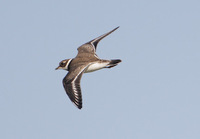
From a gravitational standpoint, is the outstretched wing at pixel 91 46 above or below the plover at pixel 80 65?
above

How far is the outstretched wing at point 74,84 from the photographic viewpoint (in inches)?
615

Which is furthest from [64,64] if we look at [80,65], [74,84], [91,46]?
[74,84]

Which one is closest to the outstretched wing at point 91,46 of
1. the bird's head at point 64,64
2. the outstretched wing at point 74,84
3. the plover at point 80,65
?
the plover at point 80,65

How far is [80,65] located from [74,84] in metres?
1.79

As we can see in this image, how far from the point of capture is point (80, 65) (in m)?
18.1

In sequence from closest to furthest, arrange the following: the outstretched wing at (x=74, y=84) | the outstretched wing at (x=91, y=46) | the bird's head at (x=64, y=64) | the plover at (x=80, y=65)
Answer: the outstretched wing at (x=74, y=84) → the plover at (x=80, y=65) → the bird's head at (x=64, y=64) → the outstretched wing at (x=91, y=46)

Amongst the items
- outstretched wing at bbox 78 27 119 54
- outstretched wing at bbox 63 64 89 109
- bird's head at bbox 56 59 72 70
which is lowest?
outstretched wing at bbox 63 64 89 109

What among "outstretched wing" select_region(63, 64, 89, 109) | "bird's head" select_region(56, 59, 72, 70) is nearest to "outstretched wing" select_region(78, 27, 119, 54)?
"bird's head" select_region(56, 59, 72, 70)

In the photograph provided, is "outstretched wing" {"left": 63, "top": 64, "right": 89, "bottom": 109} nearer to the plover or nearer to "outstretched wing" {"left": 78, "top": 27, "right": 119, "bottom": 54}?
the plover

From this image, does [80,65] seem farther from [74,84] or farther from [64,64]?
[74,84]

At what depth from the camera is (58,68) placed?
1969 centimetres

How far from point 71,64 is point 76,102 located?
3.54 meters

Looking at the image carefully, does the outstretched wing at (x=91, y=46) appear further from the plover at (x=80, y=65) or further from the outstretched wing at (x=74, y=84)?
the outstretched wing at (x=74, y=84)

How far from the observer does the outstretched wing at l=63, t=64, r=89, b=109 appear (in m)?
15.6
